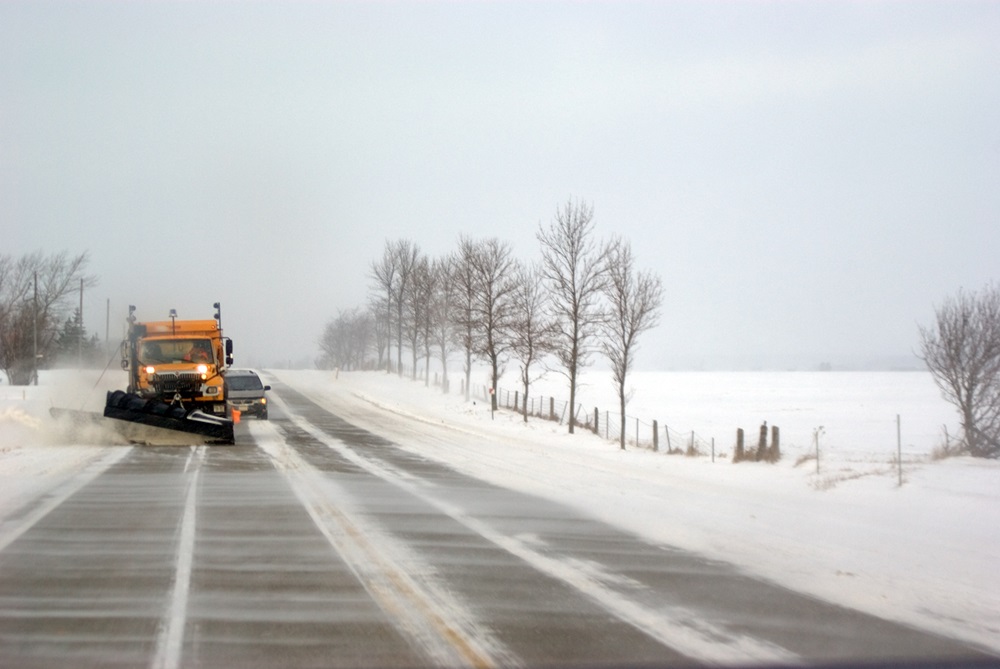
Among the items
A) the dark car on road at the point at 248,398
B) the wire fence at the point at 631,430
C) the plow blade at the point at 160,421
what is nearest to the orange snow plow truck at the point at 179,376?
the plow blade at the point at 160,421

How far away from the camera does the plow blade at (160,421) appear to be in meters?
21.2

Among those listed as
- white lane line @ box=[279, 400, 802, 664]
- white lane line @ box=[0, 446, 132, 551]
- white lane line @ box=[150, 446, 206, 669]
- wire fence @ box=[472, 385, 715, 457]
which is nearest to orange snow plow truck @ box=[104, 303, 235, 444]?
white lane line @ box=[0, 446, 132, 551]

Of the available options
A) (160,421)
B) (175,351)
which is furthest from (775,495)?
(175,351)

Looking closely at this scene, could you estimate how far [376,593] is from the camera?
7.23 m

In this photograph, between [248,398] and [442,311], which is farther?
[442,311]

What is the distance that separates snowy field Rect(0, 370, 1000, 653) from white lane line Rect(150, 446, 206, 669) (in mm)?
2921

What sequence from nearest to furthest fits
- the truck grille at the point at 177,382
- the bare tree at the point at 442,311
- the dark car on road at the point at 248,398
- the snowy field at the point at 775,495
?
the snowy field at the point at 775,495, the truck grille at the point at 177,382, the dark car on road at the point at 248,398, the bare tree at the point at 442,311

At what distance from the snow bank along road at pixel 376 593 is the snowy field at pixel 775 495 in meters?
0.73

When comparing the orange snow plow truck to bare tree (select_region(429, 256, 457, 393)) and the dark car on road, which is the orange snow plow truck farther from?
bare tree (select_region(429, 256, 457, 393))

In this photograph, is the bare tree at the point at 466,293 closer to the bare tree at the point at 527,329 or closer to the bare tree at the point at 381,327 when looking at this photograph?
the bare tree at the point at 527,329

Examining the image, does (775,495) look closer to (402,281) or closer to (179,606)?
(179,606)

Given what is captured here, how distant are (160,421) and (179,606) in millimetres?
15674

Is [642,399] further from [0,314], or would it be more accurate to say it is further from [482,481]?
[482,481]

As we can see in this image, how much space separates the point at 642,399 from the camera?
2586 inches
